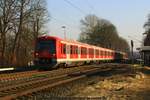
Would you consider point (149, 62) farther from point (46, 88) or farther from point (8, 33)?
point (46, 88)

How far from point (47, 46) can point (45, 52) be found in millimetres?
707

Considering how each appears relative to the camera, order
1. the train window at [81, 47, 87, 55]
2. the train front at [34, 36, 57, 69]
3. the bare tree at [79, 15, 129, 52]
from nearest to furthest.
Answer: the train front at [34, 36, 57, 69]
the train window at [81, 47, 87, 55]
the bare tree at [79, 15, 129, 52]

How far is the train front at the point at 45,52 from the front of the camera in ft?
119

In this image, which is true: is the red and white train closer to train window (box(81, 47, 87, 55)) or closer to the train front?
the train front

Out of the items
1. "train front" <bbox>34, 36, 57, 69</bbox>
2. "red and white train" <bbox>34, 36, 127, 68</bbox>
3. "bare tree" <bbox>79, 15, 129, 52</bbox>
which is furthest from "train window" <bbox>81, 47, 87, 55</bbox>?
"bare tree" <bbox>79, 15, 129, 52</bbox>

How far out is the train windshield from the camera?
3650 centimetres

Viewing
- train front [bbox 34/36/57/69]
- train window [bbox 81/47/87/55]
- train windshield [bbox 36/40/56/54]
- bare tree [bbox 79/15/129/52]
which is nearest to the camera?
train front [bbox 34/36/57/69]

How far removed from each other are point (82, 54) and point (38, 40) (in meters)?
11.7

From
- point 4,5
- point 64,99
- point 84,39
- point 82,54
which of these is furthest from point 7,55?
point 84,39

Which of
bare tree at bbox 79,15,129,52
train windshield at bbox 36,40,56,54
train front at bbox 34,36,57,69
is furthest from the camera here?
bare tree at bbox 79,15,129,52

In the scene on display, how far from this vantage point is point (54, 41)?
120 ft

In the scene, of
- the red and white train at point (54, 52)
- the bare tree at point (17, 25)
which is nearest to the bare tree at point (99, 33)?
the bare tree at point (17, 25)

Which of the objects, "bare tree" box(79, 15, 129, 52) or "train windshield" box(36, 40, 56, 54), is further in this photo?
"bare tree" box(79, 15, 129, 52)

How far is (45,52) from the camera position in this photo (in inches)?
1439
